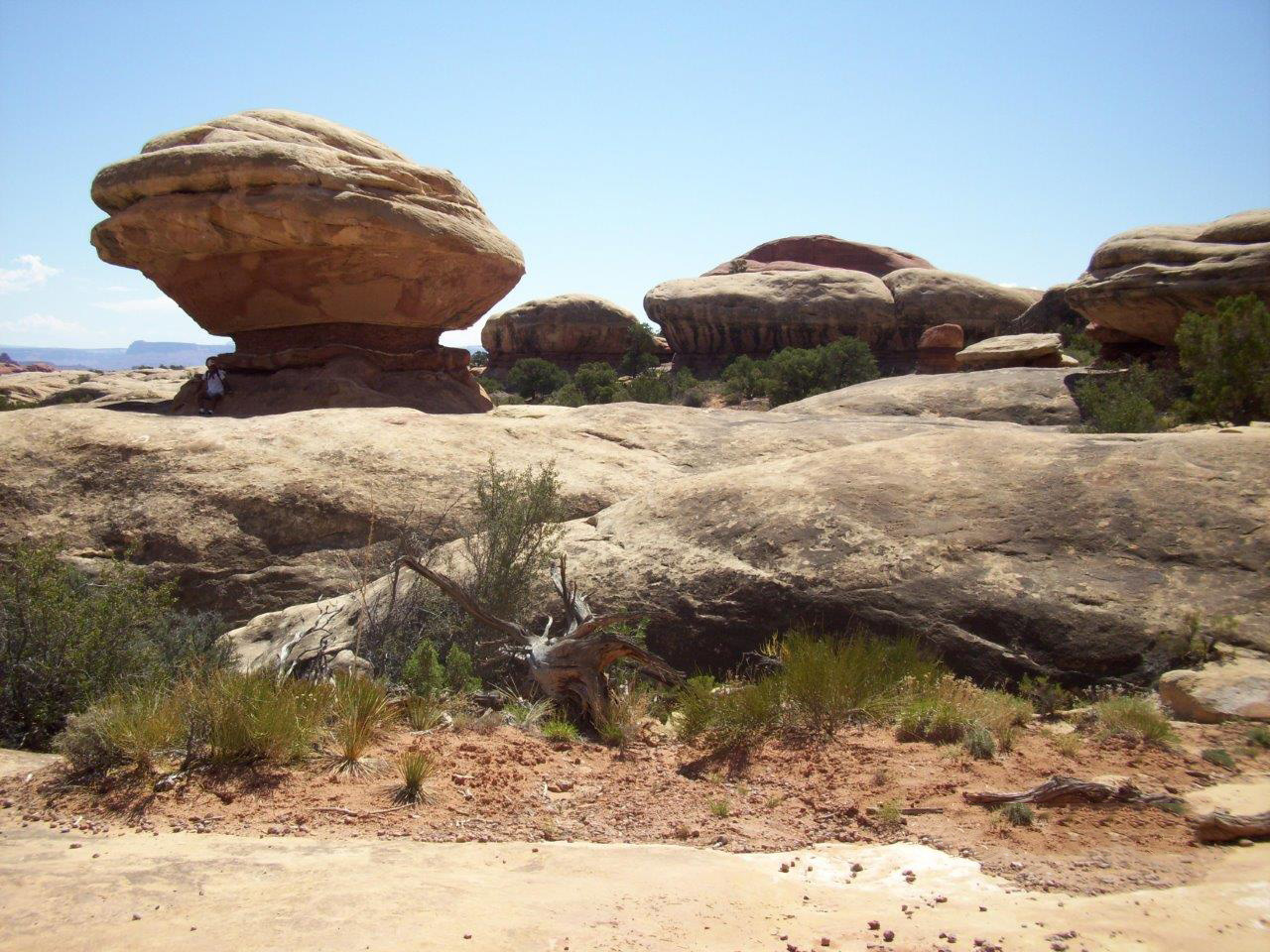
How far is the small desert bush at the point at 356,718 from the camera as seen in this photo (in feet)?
15.8

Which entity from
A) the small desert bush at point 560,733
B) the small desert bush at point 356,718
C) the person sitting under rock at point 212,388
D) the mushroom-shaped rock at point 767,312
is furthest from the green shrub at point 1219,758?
the mushroom-shaped rock at point 767,312

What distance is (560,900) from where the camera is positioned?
3408 mm

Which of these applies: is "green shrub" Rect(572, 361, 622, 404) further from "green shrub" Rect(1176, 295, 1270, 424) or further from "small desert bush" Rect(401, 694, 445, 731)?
"small desert bush" Rect(401, 694, 445, 731)

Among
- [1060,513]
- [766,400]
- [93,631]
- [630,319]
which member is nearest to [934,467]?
[1060,513]

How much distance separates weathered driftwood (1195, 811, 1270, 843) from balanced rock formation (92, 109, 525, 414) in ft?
35.0

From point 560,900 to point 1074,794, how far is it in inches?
84.4

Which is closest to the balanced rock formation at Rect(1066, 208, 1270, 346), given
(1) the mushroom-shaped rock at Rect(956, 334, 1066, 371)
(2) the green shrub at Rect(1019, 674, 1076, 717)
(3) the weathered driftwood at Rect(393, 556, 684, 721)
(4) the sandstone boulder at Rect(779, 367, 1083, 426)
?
(1) the mushroom-shaped rock at Rect(956, 334, 1066, 371)

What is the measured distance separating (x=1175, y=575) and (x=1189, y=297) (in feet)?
39.8

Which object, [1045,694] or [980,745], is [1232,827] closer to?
[980,745]

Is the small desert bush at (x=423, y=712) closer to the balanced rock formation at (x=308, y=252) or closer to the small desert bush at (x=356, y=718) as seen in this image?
the small desert bush at (x=356, y=718)

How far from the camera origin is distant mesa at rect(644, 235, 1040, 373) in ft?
109

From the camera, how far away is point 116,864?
3703 millimetres

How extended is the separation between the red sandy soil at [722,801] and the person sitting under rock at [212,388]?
8.83 m

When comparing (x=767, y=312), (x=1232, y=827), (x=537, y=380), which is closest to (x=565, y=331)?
(x=537, y=380)
